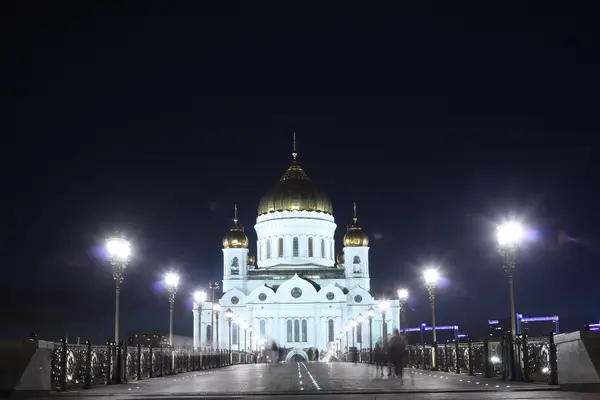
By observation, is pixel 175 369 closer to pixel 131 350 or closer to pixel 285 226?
pixel 131 350

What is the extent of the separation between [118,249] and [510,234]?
41.6 feet

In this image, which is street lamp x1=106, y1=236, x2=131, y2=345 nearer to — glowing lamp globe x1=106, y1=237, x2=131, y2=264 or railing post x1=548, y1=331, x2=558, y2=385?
glowing lamp globe x1=106, y1=237, x2=131, y2=264

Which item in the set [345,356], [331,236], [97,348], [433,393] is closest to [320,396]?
[433,393]

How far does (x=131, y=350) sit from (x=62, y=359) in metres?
7.15

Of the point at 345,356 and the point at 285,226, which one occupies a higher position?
the point at 285,226

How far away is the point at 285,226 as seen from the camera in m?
107

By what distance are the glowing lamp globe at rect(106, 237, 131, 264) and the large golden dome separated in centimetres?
7978

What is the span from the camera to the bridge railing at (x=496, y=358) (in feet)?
76.6

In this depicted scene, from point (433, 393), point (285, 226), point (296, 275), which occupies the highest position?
point (285, 226)

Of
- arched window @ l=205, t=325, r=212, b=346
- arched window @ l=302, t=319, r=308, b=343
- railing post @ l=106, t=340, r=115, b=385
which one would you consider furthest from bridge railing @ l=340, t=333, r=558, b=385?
arched window @ l=205, t=325, r=212, b=346

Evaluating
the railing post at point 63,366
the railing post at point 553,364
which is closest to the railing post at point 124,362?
the railing post at point 63,366

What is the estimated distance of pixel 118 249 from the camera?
27.6 meters

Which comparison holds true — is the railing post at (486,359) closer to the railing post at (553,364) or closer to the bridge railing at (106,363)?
the railing post at (553,364)

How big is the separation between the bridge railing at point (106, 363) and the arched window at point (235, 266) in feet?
232
